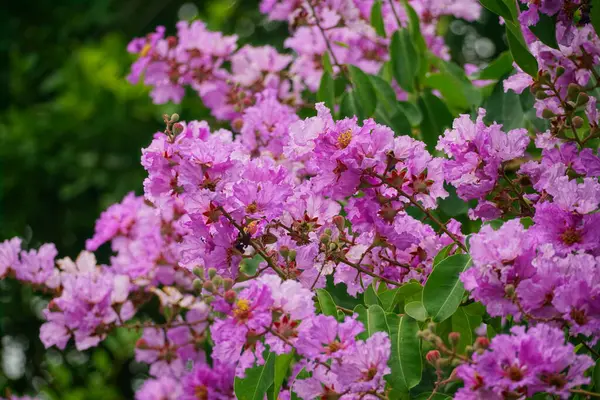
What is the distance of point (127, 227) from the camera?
6.12 feet

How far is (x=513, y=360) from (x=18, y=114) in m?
3.59

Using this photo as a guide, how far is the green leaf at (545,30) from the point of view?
116 centimetres

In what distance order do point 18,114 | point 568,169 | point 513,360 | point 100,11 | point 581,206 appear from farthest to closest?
point 100,11, point 18,114, point 568,169, point 581,206, point 513,360

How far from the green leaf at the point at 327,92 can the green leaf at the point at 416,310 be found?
597 mm

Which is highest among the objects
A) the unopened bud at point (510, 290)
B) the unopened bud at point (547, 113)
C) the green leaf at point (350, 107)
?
the unopened bud at point (547, 113)

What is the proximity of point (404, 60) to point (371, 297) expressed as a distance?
0.62 metres

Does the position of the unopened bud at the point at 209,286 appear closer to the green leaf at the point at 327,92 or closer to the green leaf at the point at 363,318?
the green leaf at the point at 363,318

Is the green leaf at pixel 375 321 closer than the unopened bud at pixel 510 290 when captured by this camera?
No

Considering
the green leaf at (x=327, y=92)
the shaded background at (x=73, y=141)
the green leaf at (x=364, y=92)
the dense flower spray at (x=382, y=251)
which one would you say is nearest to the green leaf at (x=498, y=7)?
the dense flower spray at (x=382, y=251)

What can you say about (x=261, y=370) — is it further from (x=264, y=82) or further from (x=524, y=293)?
(x=264, y=82)

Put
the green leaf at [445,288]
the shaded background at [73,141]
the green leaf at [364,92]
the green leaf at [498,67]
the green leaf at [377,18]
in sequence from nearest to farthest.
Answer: the green leaf at [445,288], the green leaf at [364,92], the green leaf at [498,67], the green leaf at [377,18], the shaded background at [73,141]

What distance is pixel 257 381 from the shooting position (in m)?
1.15

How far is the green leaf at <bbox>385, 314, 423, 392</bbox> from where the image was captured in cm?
105

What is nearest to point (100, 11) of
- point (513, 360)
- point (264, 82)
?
point (264, 82)
